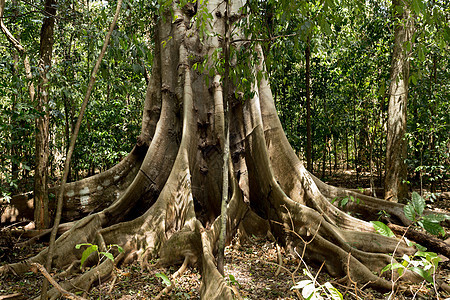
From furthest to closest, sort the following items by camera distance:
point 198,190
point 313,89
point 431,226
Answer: point 313,89, point 198,190, point 431,226

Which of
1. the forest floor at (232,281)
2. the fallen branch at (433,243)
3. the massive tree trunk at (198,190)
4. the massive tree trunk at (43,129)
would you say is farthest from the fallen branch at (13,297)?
the fallen branch at (433,243)

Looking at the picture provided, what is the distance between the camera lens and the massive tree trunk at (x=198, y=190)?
3420 mm

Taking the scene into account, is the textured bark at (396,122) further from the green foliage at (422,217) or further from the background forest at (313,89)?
the green foliage at (422,217)

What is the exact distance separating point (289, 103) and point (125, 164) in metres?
5.31

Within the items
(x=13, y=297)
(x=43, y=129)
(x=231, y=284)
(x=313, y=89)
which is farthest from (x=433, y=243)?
(x=313, y=89)

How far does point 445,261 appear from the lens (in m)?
3.54

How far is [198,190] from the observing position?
457 centimetres

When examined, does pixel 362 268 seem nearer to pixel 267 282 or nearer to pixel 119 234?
pixel 267 282

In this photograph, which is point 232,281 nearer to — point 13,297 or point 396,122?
point 13,297

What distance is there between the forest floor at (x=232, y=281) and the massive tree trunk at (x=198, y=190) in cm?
13

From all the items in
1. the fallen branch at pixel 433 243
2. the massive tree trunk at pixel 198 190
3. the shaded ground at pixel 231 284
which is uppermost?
the massive tree trunk at pixel 198 190

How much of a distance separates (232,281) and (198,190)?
2203 millimetres

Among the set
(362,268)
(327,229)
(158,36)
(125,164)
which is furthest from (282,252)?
(158,36)

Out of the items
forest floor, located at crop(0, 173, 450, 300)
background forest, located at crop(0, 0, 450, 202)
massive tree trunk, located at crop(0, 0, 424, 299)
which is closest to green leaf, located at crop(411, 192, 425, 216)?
forest floor, located at crop(0, 173, 450, 300)
